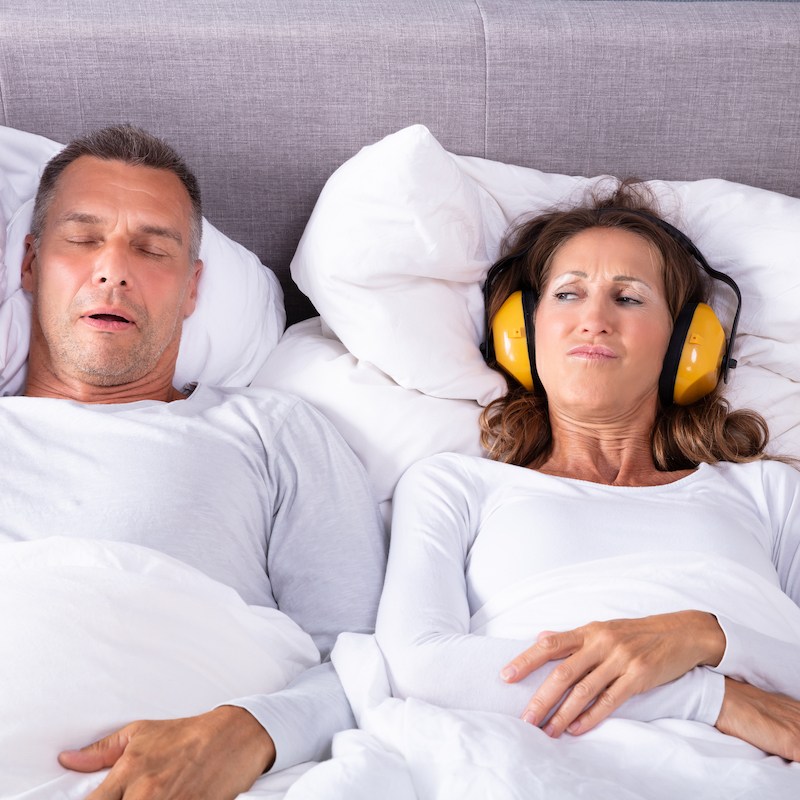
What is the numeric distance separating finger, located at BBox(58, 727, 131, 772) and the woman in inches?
14.2

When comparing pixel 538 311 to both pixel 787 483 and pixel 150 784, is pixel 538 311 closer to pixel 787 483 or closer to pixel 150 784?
pixel 787 483

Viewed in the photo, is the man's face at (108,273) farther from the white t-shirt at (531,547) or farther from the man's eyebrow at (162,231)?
the white t-shirt at (531,547)

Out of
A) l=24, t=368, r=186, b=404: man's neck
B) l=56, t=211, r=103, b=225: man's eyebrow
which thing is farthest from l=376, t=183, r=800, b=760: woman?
l=56, t=211, r=103, b=225: man's eyebrow

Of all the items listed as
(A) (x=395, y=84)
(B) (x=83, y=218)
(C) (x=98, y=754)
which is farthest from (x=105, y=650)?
(A) (x=395, y=84)

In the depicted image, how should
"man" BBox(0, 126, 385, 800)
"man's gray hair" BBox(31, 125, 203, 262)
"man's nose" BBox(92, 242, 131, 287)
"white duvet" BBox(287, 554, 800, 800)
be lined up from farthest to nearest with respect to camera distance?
"man's gray hair" BBox(31, 125, 203, 262)
"man's nose" BBox(92, 242, 131, 287)
"man" BBox(0, 126, 385, 800)
"white duvet" BBox(287, 554, 800, 800)

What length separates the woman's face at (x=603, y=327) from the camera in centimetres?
157

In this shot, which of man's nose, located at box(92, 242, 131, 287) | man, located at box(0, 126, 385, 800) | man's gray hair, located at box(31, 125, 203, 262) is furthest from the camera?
man's gray hair, located at box(31, 125, 203, 262)

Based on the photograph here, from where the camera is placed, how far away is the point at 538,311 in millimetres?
1689

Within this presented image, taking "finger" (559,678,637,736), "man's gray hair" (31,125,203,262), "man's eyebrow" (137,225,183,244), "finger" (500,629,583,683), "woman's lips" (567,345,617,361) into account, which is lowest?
"finger" (559,678,637,736)

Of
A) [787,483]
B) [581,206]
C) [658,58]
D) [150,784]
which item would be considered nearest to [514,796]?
[150,784]

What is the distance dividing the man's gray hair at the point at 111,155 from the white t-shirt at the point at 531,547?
2.21ft

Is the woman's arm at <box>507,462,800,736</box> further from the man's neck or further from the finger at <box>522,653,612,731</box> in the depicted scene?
the man's neck

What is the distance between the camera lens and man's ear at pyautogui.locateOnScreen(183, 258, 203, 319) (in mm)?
1724

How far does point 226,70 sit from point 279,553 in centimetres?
98
